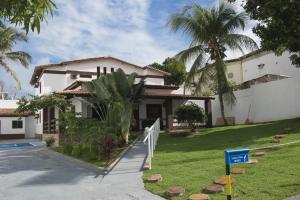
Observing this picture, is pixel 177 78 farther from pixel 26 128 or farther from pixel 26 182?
pixel 26 182

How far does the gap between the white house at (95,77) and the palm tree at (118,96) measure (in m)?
5.08

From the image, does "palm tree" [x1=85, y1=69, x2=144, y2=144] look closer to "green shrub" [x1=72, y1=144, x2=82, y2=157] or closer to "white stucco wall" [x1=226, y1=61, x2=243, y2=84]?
"green shrub" [x1=72, y1=144, x2=82, y2=157]

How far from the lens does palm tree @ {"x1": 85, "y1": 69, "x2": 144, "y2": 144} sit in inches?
727

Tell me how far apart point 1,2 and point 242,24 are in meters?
22.5

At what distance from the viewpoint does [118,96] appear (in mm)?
19031

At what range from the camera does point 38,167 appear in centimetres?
1550

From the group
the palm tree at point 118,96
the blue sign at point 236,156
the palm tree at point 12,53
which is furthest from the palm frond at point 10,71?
the blue sign at point 236,156

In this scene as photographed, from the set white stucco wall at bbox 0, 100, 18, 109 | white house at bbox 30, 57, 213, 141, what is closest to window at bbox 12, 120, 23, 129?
white stucco wall at bbox 0, 100, 18, 109

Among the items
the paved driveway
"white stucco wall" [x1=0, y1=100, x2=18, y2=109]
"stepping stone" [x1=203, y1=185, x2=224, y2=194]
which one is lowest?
the paved driveway

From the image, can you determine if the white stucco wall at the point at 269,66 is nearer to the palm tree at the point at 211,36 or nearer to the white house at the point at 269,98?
the white house at the point at 269,98

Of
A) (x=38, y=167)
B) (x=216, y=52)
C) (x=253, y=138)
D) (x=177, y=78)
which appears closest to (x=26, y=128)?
(x=177, y=78)

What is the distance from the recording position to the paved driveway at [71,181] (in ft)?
32.4

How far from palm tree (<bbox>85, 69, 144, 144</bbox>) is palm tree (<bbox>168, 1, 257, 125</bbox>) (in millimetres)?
5647

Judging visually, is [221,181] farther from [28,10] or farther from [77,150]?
[77,150]
